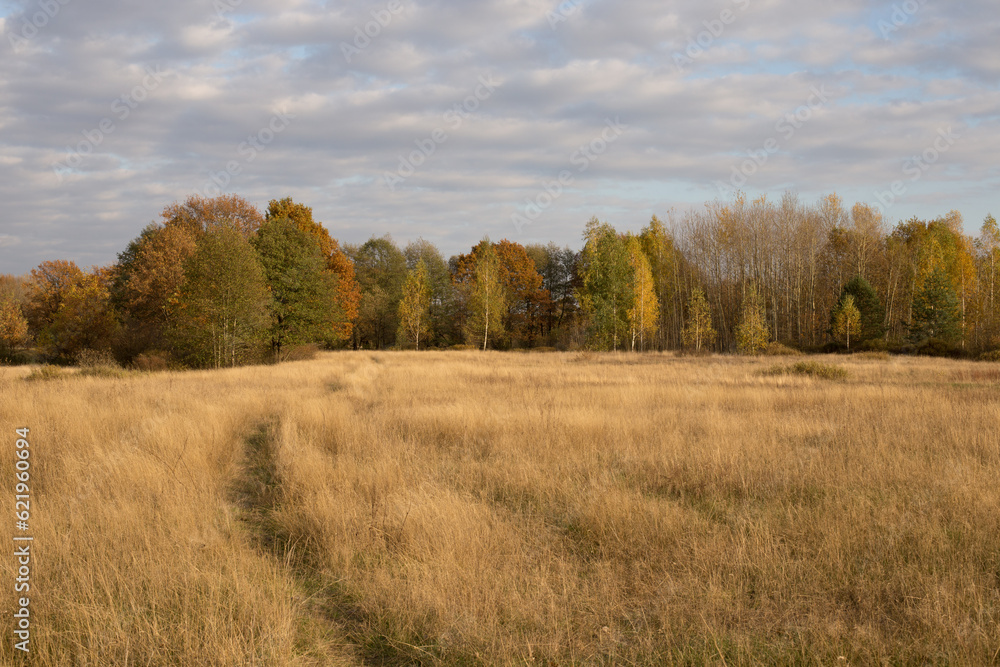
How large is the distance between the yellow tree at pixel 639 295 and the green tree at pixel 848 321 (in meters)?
13.6

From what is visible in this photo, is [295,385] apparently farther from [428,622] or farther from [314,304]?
[314,304]

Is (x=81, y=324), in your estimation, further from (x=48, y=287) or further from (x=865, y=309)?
(x=865, y=309)

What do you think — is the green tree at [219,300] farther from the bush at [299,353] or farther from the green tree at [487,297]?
the green tree at [487,297]

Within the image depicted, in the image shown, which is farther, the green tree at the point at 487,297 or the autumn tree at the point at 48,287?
the green tree at the point at 487,297

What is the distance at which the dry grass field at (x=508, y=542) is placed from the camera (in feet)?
11.8

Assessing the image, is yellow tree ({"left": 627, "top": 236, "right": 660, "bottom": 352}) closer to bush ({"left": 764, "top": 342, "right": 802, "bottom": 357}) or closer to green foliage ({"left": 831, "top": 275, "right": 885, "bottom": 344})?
bush ({"left": 764, "top": 342, "right": 802, "bottom": 357})

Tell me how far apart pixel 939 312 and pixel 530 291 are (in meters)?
34.9

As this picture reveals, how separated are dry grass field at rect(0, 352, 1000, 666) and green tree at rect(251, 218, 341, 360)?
1003 inches

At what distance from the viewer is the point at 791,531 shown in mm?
5176

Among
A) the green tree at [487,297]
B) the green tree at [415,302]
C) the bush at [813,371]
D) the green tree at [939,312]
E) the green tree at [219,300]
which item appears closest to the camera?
the bush at [813,371]

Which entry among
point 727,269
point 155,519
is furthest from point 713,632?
point 727,269

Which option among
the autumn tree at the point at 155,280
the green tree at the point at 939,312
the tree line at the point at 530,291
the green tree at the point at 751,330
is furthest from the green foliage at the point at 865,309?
the autumn tree at the point at 155,280

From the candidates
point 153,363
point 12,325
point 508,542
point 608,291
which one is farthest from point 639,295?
point 12,325

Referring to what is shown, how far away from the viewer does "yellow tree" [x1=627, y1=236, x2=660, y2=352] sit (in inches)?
1784
